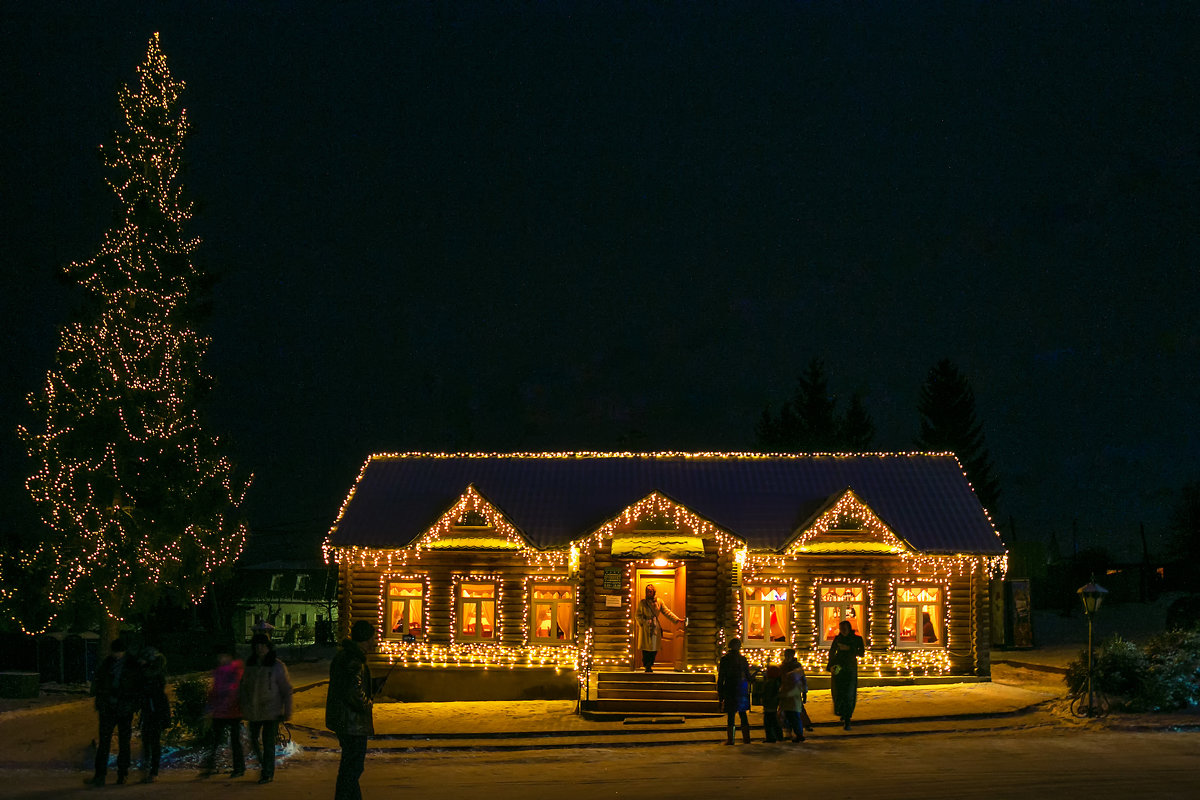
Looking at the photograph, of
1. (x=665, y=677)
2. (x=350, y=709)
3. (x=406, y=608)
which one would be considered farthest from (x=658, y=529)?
(x=350, y=709)

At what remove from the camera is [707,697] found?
2075 centimetres

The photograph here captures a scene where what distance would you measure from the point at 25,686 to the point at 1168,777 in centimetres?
2132

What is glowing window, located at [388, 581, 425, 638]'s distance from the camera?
24.6 m

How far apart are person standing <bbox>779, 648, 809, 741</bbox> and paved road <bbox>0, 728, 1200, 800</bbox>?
1.55 feet

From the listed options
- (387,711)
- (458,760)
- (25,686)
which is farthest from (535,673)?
(25,686)

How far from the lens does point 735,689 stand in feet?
54.8

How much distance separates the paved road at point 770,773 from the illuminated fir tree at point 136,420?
10.5 meters

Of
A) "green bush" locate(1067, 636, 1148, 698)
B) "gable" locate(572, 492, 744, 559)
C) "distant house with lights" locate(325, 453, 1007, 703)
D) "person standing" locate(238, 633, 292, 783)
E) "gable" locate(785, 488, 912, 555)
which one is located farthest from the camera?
"gable" locate(785, 488, 912, 555)

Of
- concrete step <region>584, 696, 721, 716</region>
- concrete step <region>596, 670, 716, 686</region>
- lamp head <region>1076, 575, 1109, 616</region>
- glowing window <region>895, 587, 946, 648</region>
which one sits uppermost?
lamp head <region>1076, 575, 1109, 616</region>

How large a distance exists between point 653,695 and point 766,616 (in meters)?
4.61

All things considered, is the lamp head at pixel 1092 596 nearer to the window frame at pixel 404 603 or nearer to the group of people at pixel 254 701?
the group of people at pixel 254 701

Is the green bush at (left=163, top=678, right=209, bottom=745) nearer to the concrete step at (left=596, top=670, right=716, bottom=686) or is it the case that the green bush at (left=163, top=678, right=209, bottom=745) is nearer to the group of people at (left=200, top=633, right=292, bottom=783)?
the group of people at (left=200, top=633, right=292, bottom=783)

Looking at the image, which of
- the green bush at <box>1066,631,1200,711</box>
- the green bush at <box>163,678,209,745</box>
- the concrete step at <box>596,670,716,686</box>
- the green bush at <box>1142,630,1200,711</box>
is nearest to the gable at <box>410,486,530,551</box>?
the concrete step at <box>596,670,716,686</box>

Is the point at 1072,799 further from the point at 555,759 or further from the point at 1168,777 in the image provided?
the point at 555,759
